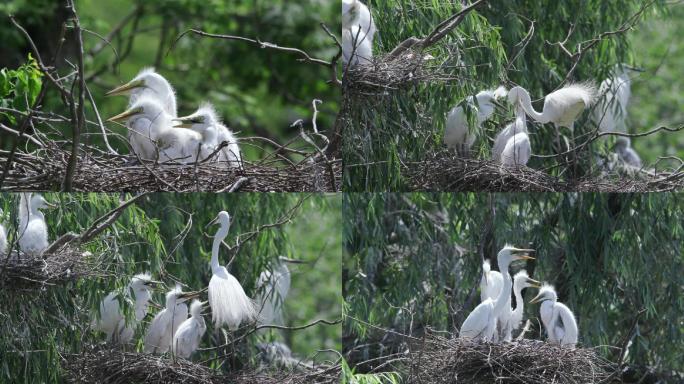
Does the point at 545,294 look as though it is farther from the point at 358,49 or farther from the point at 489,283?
the point at 358,49

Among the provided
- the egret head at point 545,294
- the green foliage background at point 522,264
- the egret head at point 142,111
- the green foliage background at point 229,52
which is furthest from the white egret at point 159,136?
the green foliage background at point 229,52

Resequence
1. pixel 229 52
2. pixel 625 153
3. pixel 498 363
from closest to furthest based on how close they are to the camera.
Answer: pixel 498 363, pixel 625 153, pixel 229 52

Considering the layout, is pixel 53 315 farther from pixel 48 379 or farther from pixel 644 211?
pixel 644 211

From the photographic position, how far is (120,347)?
421 cm

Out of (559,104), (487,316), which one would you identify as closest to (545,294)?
(487,316)

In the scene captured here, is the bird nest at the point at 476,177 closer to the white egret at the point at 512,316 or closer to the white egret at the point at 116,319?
the white egret at the point at 512,316

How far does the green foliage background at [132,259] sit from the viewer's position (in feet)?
13.6

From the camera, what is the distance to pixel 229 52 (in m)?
8.86

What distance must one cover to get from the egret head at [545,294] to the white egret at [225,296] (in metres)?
1.05

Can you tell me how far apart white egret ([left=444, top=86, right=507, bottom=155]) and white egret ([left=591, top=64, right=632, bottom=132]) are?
26.8 inches

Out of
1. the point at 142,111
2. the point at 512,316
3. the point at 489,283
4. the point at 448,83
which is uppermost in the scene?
the point at 448,83

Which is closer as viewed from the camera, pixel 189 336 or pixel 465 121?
pixel 465 121

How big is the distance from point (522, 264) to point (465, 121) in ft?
1.97

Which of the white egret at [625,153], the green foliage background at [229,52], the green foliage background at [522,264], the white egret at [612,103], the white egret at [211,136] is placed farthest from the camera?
the green foliage background at [229,52]
